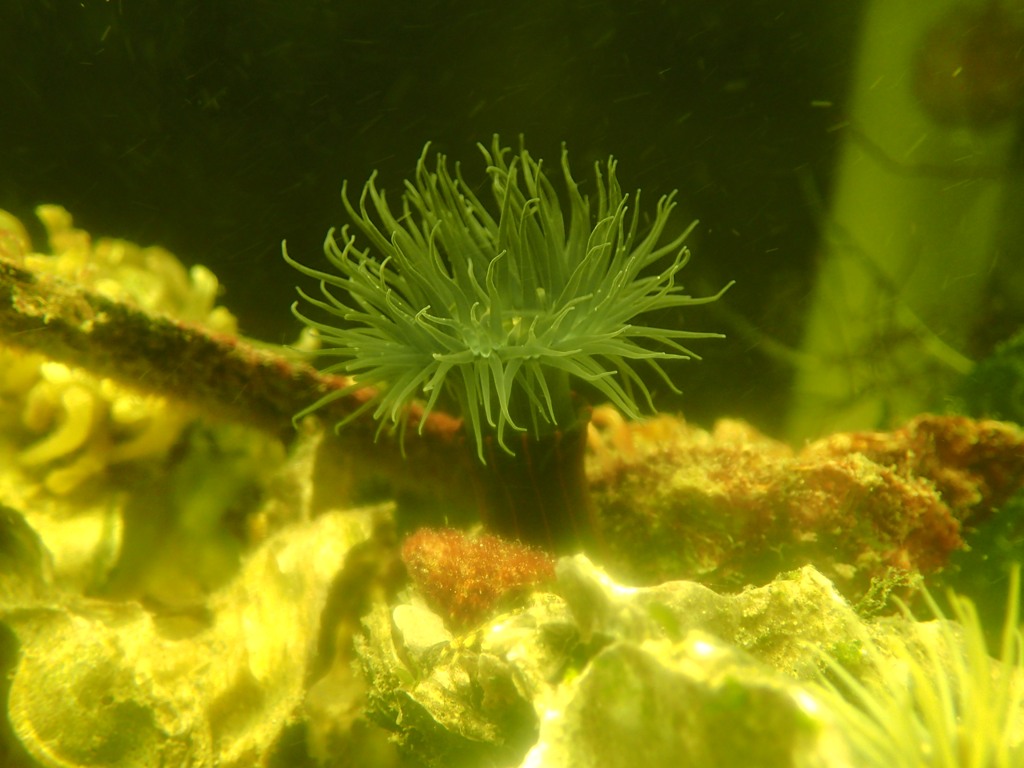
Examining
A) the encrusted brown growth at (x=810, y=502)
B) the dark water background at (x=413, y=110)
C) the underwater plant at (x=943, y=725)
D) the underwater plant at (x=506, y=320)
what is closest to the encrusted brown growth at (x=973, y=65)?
the dark water background at (x=413, y=110)

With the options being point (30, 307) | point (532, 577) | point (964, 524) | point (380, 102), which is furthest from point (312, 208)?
point (964, 524)

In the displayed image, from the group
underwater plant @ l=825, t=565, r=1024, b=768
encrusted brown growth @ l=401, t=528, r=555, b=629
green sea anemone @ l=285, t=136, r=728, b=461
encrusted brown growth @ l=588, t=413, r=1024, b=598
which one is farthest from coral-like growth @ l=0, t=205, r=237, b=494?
underwater plant @ l=825, t=565, r=1024, b=768

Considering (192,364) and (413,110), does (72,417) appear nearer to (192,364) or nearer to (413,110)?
(192,364)

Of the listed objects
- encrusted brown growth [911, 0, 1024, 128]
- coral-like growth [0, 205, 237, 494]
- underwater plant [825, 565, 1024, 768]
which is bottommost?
underwater plant [825, 565, 1024, 768]

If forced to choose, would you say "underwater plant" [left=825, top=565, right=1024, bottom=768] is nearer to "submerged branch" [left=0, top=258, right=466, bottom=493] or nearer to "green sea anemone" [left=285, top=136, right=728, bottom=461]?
"green sea anemone" [left=285, top=136, right=728, bottom=461]

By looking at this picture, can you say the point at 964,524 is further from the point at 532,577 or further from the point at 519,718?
the point at 519,718

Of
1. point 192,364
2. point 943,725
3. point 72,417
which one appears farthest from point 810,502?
point 72,417
